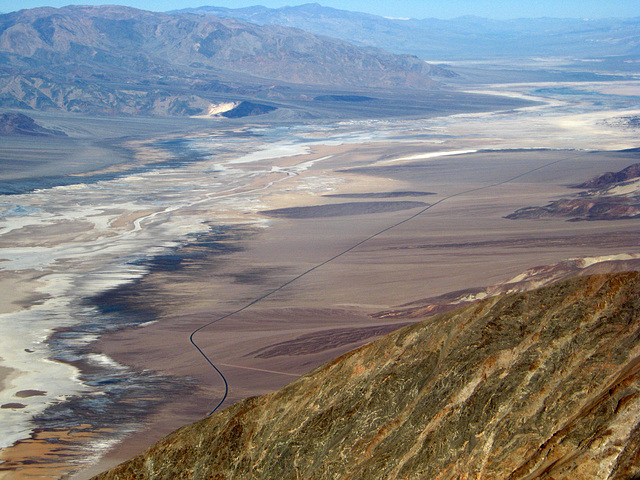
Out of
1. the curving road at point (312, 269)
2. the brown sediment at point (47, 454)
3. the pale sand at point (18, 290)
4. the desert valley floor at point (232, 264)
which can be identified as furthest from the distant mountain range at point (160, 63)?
the brown sediment at point (47, 454)

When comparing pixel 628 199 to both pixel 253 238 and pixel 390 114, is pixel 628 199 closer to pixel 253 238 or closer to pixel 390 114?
pixel 253 238

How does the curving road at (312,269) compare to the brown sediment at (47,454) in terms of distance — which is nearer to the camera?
the brown sediment at (47,454)

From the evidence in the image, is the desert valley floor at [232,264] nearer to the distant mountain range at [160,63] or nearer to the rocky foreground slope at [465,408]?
the rocky foreground slope at [465,408]

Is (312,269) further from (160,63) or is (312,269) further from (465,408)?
(160,63)

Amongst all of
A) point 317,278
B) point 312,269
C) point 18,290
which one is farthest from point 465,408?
point 18,290

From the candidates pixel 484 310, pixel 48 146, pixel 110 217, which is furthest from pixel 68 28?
pixel 484 310

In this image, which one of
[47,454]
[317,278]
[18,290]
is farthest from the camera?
[317,278]

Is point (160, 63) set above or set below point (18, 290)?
above
